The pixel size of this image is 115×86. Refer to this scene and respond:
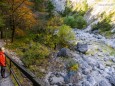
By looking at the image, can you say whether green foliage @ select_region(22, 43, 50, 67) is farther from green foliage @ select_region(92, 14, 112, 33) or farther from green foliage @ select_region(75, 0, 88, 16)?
green foliage @ select_region(75, 0, 88, 16)

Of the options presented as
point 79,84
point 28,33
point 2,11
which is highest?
point 2,11

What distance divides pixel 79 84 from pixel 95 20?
52026 millimetres

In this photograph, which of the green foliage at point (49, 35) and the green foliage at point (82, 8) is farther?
the green foliage at point (82, 8)

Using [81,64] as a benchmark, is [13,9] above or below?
above

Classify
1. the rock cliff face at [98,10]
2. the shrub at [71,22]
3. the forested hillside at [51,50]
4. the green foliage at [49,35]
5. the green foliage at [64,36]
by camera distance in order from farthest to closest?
the shrub at [71,22] < the rock cliff face at [98,10] < the green foliage at [64,36] < the green foliage at [49,35] < the forested hillside at [51,50]

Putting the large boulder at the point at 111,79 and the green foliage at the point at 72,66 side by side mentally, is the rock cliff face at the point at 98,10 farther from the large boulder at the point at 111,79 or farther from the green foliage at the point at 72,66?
the large boulder at the point at 111,79

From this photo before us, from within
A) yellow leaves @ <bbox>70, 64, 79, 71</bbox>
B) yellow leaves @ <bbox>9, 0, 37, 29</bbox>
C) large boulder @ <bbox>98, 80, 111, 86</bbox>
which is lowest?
large boulder @ <bbox>98, 80, 111, 86</bbox>

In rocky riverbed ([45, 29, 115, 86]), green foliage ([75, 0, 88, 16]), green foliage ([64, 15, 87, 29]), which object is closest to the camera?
rocky riverbed ([45, 29, 115, 86])

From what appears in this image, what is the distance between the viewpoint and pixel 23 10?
33.8 meters

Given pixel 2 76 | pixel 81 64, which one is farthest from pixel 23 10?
pixel 2 76

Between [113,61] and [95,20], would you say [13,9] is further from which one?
[95,20]

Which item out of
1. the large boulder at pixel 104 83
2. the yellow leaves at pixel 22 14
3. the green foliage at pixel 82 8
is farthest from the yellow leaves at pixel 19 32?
the green foliage at pixel 82 8

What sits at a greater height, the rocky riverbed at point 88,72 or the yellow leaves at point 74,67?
the yellow leaves at point 74,67

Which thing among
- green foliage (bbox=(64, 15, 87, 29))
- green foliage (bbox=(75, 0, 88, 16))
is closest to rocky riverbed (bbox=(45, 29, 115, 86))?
green foliage (bbox=(64, 15, 87, 29))
